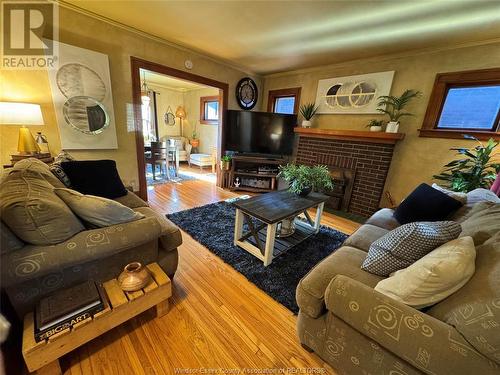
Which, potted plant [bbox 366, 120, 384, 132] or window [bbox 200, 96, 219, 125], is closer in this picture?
potted plant [bbox 366, 120, 384, 132]

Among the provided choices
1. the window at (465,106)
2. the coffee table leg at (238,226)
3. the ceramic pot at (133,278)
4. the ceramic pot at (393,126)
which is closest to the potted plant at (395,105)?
the ceramic pot at (393,126)

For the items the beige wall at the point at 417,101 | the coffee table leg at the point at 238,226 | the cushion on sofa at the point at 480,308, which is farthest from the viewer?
the beige wall at the point at 417,101

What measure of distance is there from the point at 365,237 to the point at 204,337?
1.39 m

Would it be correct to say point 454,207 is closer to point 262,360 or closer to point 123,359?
point 262,360

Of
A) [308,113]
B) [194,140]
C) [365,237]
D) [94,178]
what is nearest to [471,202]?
[365,237]

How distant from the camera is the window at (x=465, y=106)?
2.45 meters

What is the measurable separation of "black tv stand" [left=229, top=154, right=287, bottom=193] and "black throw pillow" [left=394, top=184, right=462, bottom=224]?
2452 mm

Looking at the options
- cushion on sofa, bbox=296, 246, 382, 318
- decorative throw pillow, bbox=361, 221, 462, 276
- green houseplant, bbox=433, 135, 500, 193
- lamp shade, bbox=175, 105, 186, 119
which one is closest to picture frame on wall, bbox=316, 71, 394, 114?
green houseplant, bbox=433, 135, 500, 193

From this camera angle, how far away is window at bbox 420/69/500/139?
245 cm

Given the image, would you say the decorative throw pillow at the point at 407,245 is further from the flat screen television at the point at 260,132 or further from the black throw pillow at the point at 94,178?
the flat screen television at the point at 260,132

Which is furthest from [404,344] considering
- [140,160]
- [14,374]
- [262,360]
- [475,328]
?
[140,160]

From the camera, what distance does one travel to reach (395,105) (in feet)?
9.68

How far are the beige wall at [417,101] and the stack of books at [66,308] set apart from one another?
3.79m

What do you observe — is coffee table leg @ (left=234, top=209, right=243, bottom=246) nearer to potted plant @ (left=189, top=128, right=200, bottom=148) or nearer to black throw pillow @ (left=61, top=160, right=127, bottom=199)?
black throw pillow @ (left=61, top=160, right=127, bottom=199)
